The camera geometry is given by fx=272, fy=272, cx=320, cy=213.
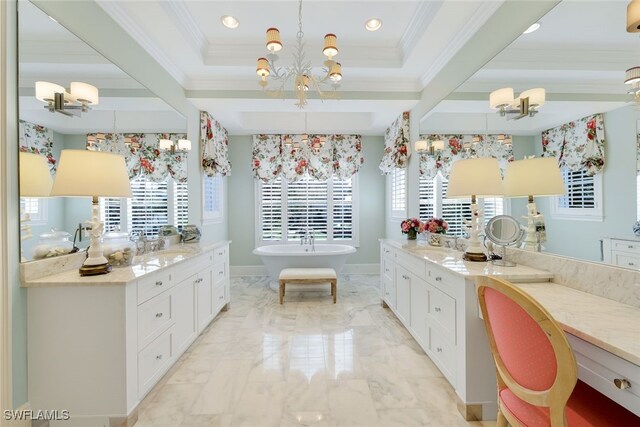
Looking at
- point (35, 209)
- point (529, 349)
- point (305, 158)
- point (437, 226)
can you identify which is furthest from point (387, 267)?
point (35, 209)

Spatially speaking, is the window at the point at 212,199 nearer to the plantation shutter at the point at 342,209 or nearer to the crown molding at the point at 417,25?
the plantation shutter at the point at 342,209

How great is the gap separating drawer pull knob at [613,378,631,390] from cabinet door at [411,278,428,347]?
52.6 inches

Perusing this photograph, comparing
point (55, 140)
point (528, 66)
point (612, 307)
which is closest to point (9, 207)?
point (55, 140)

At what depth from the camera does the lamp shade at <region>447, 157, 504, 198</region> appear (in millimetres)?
1966

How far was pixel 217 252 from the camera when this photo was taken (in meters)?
3.20

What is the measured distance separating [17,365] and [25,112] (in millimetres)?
1420

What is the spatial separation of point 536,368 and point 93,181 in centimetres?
239

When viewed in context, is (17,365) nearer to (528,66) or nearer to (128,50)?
(128,50)

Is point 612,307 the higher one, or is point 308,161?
point 308,161

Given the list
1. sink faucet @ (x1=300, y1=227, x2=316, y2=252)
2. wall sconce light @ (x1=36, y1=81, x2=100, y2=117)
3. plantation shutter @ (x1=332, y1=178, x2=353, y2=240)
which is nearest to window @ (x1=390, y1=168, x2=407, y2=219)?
plantation shutter @ (x1=332, y1=178, x2=353, y2=240)

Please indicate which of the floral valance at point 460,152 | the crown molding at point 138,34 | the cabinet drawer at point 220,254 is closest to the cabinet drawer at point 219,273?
the cabinet drawer at point 220,254

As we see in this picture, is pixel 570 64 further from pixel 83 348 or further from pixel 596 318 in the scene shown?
pixel 83 348

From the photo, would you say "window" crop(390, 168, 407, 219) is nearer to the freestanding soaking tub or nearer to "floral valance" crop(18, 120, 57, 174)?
the freestanding soaking tub

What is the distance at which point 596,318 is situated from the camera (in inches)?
44.2
